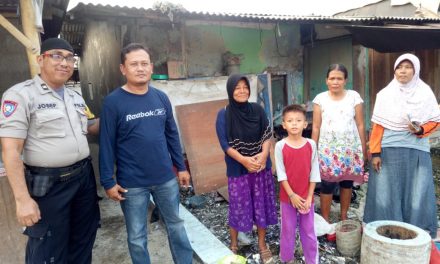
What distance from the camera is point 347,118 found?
3283 mm

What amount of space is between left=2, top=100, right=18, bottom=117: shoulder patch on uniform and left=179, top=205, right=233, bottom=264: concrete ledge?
2.07 meters

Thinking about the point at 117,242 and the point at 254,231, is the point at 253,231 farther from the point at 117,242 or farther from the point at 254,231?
the point at 117,242

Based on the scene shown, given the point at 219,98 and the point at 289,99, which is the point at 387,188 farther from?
the point at 289,99

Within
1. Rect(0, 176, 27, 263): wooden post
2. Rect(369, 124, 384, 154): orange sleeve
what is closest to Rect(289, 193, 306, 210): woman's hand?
Rect(369, 124, 384, 154): orange sleeve

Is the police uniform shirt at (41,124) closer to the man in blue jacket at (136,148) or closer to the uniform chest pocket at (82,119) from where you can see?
the uniform chest pocket at (82,119)

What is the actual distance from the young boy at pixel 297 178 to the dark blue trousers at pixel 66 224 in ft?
5.33

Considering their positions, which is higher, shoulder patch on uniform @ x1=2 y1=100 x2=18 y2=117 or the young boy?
shoulder patch on uniform @ x1=2 y1=100 x2=18 y2=117

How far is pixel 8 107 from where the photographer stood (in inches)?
76.9

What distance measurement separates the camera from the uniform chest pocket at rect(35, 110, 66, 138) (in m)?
2.06

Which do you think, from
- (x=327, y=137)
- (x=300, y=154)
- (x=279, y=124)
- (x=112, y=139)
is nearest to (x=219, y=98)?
(x=279, y=124)

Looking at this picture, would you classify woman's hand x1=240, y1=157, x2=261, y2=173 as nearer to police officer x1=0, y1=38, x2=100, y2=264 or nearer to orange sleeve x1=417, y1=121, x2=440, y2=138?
police officer x1=0, y1=38, x2=100, y2=264

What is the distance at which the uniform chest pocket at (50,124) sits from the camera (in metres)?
2.06

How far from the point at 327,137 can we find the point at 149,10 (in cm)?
392

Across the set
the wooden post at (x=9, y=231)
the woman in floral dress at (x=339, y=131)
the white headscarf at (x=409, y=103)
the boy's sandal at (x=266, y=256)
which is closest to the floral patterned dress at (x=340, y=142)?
the woman in floral dress at (x=339, y=131)
